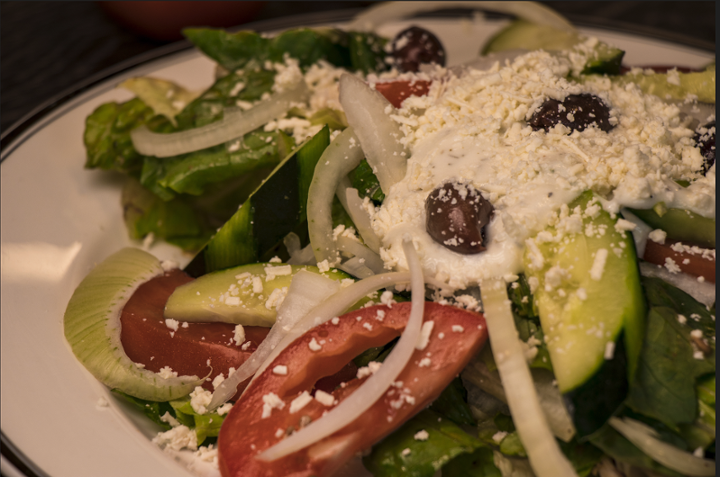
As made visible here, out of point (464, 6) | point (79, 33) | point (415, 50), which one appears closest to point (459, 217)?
point (415, 50)

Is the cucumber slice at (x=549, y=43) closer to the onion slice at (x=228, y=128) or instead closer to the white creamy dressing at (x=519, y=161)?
the white creamy dressing at (x=519, y=161)

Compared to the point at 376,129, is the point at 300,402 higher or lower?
lower

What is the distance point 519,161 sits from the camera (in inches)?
63.0

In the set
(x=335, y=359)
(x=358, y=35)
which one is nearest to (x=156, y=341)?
(x=335, y=359)

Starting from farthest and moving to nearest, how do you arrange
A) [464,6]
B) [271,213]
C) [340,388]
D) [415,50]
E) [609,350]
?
[464,6], [415,50], [271,213], [340,388], [609,350]

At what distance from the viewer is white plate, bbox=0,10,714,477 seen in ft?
4.91

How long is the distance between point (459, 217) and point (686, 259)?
0.58 meters

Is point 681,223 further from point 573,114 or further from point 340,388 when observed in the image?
point 340,388

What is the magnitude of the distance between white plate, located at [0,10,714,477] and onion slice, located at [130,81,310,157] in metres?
0.34

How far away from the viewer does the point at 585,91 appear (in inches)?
69.9

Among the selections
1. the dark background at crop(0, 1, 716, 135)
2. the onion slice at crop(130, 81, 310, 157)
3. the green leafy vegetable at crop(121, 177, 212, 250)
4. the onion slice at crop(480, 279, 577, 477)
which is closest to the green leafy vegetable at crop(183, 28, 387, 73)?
the onion slice at crop(130, 81, 310, 157)

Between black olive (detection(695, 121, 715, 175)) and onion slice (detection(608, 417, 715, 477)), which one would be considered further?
black olive (detection(695, 121, 715, 175))

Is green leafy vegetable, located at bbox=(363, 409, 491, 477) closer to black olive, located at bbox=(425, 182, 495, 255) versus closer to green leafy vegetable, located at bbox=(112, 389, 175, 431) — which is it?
black olive, located at bbox=(425, 182, 495, 255)

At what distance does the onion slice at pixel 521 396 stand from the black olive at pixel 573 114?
563mm
